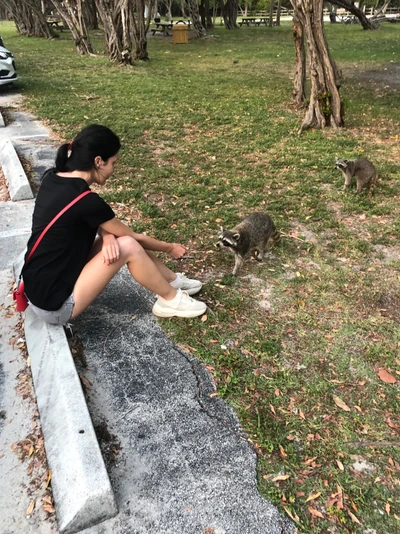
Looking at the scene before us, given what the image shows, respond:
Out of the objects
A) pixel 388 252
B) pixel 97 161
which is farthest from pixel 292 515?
pixel 388 252

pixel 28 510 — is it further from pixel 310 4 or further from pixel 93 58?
pixel 93 58

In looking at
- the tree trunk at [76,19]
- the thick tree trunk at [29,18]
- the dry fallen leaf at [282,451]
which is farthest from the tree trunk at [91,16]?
the dry fallen leaf at [282,451]

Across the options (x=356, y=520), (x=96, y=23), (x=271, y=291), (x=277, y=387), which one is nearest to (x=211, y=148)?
(x=271, y=291)

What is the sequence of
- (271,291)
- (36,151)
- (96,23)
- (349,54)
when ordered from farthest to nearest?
1. (96,23)
2. (349,54)
3. (36,151)
4. (271,291)

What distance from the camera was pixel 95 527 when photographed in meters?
2.06

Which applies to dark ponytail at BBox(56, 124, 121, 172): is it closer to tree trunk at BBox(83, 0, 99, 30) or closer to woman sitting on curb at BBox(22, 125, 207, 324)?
woman sitting on curb at BBox(22, 125, 207, 324)

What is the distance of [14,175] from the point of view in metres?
5.69

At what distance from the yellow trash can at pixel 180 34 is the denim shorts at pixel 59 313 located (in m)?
22.4

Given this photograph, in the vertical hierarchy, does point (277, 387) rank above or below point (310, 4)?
below

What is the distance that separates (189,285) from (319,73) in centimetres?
584

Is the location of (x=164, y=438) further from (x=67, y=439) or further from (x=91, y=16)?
(x=91, y=16)

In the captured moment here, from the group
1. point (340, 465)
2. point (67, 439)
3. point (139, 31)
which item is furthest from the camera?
point (139, 31)

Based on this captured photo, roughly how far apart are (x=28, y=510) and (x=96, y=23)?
32388 mm

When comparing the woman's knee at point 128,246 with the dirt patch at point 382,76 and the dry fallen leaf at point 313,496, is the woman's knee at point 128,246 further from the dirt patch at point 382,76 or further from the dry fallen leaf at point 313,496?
the dirt patch at point 382,76
